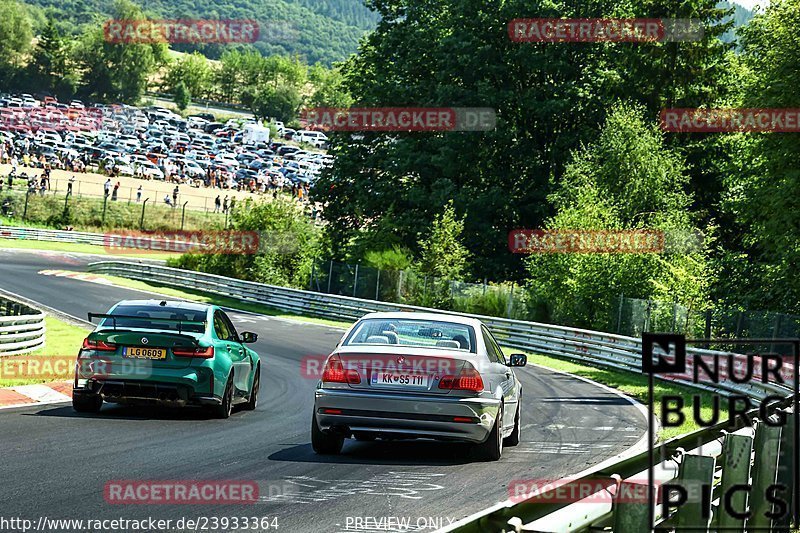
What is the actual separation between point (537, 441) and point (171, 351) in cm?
457

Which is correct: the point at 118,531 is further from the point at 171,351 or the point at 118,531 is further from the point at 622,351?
the point at 622,351

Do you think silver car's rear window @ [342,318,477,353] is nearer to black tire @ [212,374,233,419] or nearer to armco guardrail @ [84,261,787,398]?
black tire @ [212,374,233,419]

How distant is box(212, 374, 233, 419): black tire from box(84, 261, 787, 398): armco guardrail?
802cm

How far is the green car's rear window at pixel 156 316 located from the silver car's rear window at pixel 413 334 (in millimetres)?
3315

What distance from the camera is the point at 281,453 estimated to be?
1170 centimetres

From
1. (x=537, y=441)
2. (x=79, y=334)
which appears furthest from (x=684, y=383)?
(x=79, y=334)

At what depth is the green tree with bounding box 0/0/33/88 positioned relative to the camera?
7072 inches

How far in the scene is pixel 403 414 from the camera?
11.0 metres

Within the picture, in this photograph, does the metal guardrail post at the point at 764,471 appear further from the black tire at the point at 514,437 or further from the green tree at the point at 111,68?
the green tree at the point at 111,68

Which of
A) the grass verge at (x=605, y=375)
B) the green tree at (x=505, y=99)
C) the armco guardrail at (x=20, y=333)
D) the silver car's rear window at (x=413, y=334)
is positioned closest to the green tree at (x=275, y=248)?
the green tree at (x=505, y=99)

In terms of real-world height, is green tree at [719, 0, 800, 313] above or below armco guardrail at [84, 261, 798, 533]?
above

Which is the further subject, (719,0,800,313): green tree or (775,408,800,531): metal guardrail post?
(719,0,800,313): green tree

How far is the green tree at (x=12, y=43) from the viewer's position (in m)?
180

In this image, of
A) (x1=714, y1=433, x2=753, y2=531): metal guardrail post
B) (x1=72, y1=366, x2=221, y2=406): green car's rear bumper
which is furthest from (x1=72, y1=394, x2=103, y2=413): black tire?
(x1=714, y1=433, x2=753, y2=531): metal guardrail post
